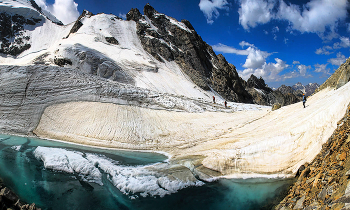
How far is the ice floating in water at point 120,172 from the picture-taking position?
8.85 m

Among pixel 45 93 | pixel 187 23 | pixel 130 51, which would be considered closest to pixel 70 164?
pixel 45 93

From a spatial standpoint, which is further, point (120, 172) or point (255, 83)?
point (255, 83)

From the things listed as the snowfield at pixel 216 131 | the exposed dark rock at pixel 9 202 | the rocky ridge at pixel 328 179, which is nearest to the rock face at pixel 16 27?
the snowfield at pixel 216 131

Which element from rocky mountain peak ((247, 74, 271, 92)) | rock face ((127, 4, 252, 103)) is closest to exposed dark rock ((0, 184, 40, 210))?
rock face ((127, 4, 252, 103))

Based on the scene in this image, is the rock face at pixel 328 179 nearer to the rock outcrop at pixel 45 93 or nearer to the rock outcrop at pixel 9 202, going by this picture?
the rock outcrop at pixel 9 202

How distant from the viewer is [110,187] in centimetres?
901

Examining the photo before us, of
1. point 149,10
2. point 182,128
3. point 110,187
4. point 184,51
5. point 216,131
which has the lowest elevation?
point 110,187

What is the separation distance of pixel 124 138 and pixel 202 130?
706cm

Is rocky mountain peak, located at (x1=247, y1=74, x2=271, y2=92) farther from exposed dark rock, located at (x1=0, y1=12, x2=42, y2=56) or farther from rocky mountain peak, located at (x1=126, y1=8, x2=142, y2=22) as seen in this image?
exposed dark rock, located at (x1=0, y1=12, x2=42, y2=56)

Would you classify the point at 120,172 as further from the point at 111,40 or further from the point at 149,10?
the point at 149,10

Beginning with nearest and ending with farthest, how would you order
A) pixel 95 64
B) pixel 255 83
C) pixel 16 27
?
pixel 95 64, pixel 16 27, pixel 255 83

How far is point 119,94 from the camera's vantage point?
2095 centimetres

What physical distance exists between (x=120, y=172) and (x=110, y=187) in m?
1.23

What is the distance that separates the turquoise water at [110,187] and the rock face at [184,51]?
3407 centimetres
